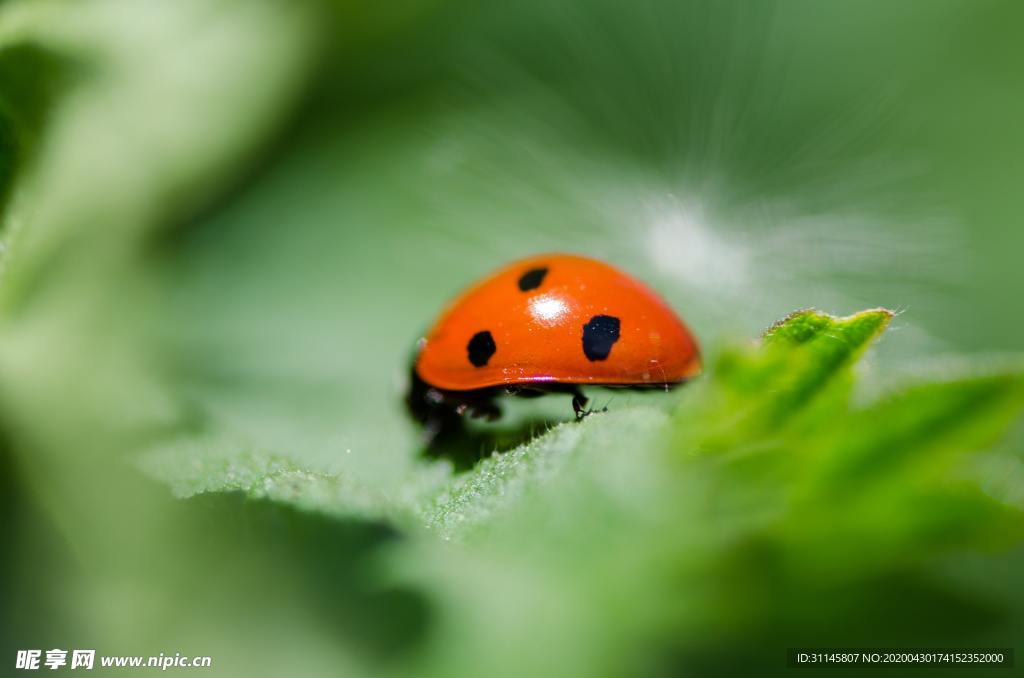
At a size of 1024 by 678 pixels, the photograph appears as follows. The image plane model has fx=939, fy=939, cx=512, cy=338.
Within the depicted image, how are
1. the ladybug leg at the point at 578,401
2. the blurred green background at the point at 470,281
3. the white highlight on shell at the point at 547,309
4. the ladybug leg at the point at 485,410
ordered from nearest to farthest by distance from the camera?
the blurred green background at the point at 470,281, the ladybug leg at the point at 578,401, the white highlight on shell at the point at 547,309, the ladybug leg at the point at 485,410

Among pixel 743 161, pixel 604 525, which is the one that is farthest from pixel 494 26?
pixel 604 525

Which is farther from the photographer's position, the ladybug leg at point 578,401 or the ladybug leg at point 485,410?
the ladybug leg at point 485,410

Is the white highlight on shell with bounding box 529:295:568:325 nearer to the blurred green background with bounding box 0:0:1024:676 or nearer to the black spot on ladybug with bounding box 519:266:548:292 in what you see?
the black spot on ladybug with bounding box 519:266:548:292

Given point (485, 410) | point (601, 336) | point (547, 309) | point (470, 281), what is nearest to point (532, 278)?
point (547, 309)

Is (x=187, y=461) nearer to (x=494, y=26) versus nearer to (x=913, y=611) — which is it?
(x=913, y=611)

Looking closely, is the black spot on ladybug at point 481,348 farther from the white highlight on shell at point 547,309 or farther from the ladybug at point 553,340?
the white highlight on shell at point 547,309

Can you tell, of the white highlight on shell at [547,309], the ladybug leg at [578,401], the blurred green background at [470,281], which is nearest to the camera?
the blurred green background at [470,281]

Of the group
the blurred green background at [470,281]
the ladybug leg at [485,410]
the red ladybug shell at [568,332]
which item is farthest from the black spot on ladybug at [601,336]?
the ladybug leg at [485,410]
